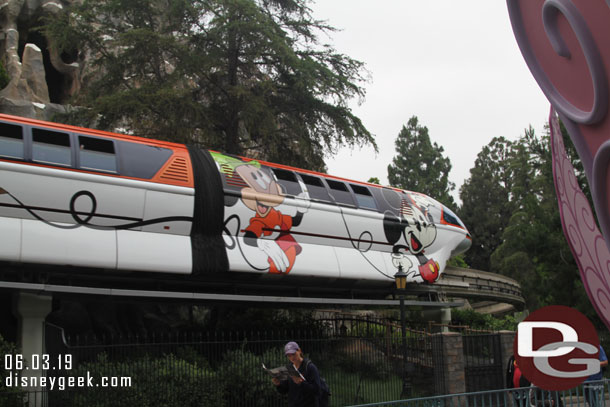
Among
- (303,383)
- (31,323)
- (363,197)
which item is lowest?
(303,383)

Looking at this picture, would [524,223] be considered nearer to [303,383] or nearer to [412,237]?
[412,237]

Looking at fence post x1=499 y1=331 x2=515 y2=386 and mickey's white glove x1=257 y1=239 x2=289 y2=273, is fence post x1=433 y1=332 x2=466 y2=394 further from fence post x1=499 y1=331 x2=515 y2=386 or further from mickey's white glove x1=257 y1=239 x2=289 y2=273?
mickey's white glove x1=257 y1=239 x2=289 y2=273

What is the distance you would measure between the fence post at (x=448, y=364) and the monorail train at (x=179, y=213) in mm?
2315

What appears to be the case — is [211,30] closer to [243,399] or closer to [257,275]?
[257,275]

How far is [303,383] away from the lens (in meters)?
7.43

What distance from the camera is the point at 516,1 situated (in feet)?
21.1

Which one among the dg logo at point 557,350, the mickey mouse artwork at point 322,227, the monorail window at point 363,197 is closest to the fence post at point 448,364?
the mickey mouse artwork at point 322,227

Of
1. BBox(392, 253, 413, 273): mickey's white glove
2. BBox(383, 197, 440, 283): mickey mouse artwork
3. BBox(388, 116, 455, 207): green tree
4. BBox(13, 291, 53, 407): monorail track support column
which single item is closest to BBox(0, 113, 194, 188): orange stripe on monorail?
BBox(13, 291, 53, 407): monorail track support column

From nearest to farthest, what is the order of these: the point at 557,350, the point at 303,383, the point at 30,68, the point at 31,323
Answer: the point at 557,350 < the point at 303,383 < the point at 31,323 < the point at 30,68

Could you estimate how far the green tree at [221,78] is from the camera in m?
22.4

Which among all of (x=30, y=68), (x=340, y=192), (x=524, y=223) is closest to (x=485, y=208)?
(x=524, y=223)

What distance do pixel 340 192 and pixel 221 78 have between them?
8851mm

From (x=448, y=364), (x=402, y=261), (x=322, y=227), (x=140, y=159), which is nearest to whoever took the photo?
(x=140, y=159)

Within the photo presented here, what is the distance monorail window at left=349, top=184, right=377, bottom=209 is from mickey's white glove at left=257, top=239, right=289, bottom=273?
11.2 ft
